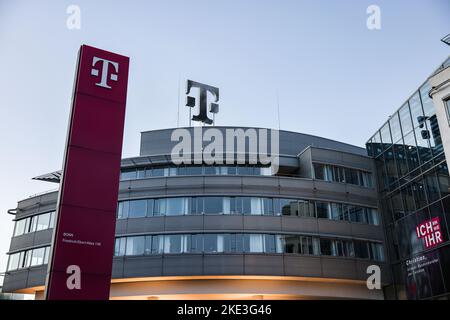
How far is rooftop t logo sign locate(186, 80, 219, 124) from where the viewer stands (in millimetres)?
47594

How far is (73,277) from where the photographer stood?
15.2 metres

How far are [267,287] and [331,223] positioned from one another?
326 inches

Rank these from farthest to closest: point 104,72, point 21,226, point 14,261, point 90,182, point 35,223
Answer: point 21,226 < point 35,223 < point 14,261 < point 104,72 < point 90,182

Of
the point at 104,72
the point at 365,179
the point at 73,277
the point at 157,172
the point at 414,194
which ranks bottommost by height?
the point at 73,277

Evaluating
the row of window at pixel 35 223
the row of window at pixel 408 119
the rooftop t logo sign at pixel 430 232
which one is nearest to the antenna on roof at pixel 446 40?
the row of window at pixel 408 119

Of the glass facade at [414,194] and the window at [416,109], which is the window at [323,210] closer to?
the glass facade at [414,194]

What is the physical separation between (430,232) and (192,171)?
68.6 ft

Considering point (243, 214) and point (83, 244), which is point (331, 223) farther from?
point (83, 244)

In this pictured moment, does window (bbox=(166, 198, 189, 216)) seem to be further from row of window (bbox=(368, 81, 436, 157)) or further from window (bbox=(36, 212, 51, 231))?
row of window (bbox=(368, 81, 436, 157))

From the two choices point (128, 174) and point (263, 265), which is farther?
point (128, 174)

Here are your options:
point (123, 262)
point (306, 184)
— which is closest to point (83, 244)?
point (123, 262)

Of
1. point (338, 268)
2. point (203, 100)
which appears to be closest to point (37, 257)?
point (203, 100)

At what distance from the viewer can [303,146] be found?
158 ft

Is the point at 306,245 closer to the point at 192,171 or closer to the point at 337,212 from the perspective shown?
the point at 337,212
